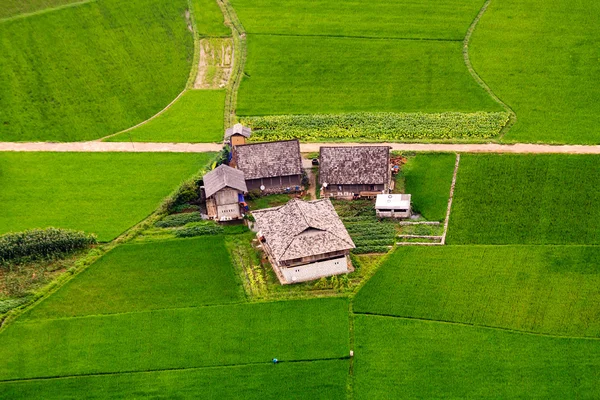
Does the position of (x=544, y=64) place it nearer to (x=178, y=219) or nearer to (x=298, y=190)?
(x=298, y=190)

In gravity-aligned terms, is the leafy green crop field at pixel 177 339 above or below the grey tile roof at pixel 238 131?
below

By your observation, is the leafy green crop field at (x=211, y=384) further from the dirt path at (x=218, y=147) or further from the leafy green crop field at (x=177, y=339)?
the dirt path at (x=218, y=147)

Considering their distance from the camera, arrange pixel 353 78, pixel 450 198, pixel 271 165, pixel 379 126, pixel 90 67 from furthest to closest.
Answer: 1. pixel 90 67
2. pixel 353 78
3. pixel 379 126
4. pixel 271 165
5. pixel 450 198

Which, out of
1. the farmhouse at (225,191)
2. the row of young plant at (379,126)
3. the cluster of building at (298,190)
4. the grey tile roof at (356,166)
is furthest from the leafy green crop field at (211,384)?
the row of young plant at (379,126)

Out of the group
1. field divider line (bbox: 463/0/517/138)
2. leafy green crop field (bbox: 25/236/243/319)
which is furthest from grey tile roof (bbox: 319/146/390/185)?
field divider line (bbox: 463/0/517/138)

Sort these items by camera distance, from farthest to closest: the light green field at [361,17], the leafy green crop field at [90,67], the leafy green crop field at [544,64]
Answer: the light green field at [361,17]
the leafy green crop field at [90,67]
the leafy green crop field at [544,64]

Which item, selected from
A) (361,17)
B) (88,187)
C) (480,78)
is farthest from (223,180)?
(361,17)

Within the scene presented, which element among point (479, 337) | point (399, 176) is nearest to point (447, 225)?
point (399, 176)
